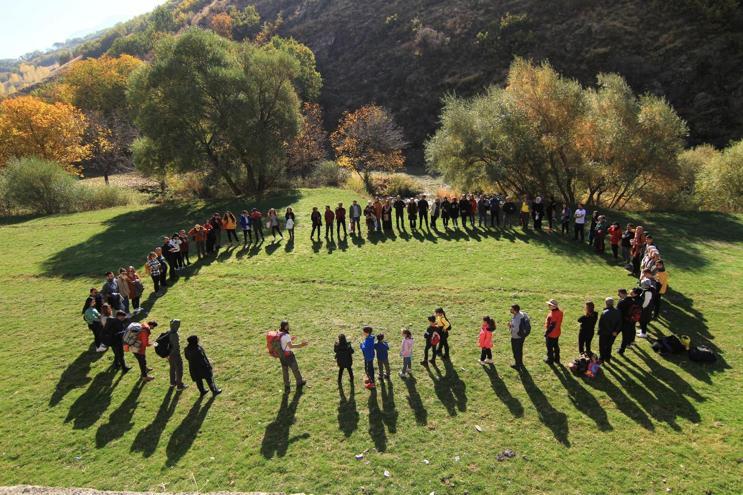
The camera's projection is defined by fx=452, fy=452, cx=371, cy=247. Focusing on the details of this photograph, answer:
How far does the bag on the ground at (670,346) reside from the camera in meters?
13.0

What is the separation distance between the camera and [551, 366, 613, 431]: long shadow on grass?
34.5 feet

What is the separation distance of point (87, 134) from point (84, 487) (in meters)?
59.1

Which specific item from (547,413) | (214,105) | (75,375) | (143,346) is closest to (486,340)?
(547,413)

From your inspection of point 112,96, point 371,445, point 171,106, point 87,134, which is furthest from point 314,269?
point 112,96

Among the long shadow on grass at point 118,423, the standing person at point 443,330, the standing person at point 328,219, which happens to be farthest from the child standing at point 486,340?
the standing person at point 328,219

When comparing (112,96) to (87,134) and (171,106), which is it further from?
(171,106)

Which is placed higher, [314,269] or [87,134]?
[87,134]

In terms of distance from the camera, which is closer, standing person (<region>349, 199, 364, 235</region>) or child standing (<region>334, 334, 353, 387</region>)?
child standing (<region>334, 334, 353, 387</region>)

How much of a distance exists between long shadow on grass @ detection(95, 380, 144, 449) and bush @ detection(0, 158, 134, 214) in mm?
31275

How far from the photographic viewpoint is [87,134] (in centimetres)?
5656

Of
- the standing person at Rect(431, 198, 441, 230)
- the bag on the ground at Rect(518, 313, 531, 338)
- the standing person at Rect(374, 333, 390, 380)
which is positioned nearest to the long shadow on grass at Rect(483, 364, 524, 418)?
the bag on the ground at Rect(518, 313, 531, 338)

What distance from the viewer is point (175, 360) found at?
1193 centimetres

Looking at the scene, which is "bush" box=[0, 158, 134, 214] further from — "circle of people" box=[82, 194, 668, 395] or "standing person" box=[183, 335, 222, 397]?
"standing person" box=[183, 335, 222, 397]

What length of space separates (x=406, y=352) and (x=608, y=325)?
18.2ft
